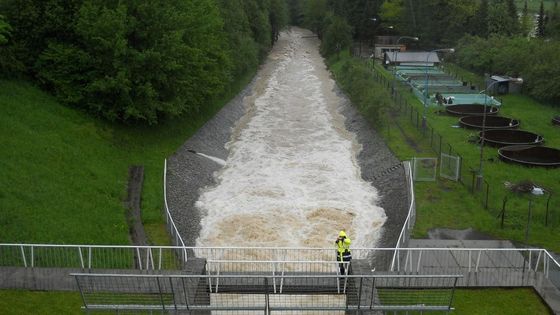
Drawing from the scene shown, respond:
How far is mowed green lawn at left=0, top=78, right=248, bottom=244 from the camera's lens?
78.6 ft

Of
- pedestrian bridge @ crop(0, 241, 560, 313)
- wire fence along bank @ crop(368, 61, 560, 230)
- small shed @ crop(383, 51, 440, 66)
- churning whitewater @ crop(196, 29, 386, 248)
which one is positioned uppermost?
small shed @ crop(383, 51, 440, 66)

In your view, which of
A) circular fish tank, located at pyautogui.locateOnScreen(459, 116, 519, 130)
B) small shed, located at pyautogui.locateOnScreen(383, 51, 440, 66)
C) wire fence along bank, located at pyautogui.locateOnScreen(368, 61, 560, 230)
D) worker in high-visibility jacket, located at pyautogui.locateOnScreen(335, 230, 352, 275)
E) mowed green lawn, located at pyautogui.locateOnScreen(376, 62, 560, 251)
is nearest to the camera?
worker in high-visibility jacket, located at pyautogui.locateOnScreen(335, 230, 352, 275)

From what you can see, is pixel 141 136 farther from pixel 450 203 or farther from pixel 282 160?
pixel 450 203

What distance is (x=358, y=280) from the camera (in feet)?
55.5

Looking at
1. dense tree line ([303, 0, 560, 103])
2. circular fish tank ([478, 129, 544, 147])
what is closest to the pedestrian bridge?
circular fish tank ([478, 129, 544, 147])

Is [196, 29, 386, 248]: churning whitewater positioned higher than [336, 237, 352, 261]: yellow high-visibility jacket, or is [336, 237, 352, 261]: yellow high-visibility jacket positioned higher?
[336, 237, 352, 261]: yellow high-visibility jacket

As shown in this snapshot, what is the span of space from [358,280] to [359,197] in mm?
16170

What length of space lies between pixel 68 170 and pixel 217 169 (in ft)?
35.7

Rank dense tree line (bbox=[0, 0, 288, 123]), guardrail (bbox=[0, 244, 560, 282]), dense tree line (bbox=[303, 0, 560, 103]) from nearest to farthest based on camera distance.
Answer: guardrail (bbox=[0, 244, 560, 282]) < dense tree line (bbox=[0, 0, 288, 123]) < dense tree line (bbox=[303, 0, 560, 103])

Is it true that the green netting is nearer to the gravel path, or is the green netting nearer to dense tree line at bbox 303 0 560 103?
dense tree line at bbox 303 0 560 103

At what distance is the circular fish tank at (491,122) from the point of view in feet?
147

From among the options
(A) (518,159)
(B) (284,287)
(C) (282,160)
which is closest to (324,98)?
(C) (282,160)

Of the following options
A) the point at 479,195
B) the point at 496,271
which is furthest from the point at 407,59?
the point at 496,271

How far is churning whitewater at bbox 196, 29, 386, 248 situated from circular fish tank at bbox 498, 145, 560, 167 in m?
9.84
